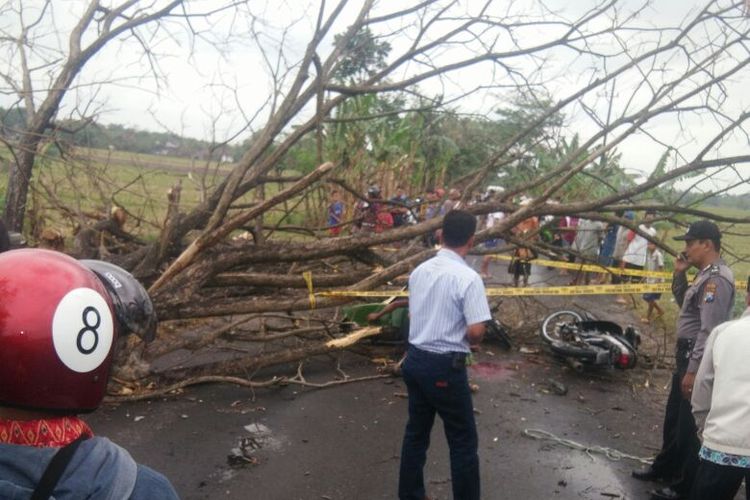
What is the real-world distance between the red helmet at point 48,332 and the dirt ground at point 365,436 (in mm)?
3168

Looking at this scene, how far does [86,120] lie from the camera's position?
22.4ft

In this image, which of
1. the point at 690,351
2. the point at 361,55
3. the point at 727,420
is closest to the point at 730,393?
the point at 727,420

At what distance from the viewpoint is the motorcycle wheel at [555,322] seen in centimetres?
773

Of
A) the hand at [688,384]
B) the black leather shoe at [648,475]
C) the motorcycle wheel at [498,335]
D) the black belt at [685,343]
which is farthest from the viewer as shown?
the motorcycle wheel at [498,335]

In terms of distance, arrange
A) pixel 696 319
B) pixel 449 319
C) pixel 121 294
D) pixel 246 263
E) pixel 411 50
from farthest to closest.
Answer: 1. pixel 411 50
2. pixel 246 263
3. pixel 696 319
4. pixel 449 319
5. pixel 121 294

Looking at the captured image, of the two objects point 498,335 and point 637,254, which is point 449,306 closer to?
point 498,335

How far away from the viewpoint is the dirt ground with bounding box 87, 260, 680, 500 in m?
4.49

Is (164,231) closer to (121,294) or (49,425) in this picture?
(121,294)

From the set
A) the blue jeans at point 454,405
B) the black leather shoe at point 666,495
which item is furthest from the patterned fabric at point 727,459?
the black leather shoe at point 666,495

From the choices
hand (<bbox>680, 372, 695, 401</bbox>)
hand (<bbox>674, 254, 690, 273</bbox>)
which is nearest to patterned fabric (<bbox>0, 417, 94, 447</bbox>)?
hand (<bbox>680, 372, 695, 401</bbox>)

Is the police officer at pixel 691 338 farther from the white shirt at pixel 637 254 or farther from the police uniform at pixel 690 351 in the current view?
the white shirt at pixel 637 254

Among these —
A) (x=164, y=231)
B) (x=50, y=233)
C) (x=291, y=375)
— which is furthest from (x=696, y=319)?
(x=50, y=233)

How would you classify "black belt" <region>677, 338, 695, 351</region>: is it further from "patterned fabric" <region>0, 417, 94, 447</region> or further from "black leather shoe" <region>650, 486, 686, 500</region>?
"patterned fabric" <region>0, 417, 94, 447</region>

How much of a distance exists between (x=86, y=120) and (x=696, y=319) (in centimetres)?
605
